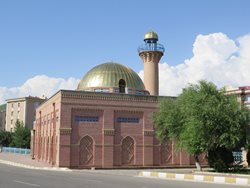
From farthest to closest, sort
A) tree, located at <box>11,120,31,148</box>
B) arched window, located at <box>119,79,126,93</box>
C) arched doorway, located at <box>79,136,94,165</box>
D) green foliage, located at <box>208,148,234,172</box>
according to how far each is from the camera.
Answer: tree, located at <box>11,120,31,148</box> → arched window, located at <box>119,79,126,93</box> → arched doorway, located at <box>79,136,94,165</box> → green foliage, located at <box>208,148,234,172</box>

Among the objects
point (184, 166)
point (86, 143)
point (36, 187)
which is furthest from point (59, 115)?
point (36, 187)

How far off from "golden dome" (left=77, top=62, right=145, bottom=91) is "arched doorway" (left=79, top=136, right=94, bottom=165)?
31.3 feet

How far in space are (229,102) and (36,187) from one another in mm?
20093

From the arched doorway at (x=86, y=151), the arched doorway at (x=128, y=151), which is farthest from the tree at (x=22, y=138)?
the arched doorway at (x=128, y=151)

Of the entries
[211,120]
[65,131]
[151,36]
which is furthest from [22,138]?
[211,120]

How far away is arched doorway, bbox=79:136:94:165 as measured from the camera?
39938mm

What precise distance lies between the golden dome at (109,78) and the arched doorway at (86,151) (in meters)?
9.54

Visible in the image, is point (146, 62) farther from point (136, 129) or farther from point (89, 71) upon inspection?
point (136, 129)

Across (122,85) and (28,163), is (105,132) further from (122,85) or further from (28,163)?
(28,163)

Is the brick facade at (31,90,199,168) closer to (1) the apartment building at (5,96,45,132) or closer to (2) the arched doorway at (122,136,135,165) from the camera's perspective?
(2) the arched doorway at (122,136,135,165)

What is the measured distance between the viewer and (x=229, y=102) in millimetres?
32969

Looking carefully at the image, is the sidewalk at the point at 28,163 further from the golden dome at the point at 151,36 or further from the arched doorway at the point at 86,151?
the golden dome at the point at 151,36

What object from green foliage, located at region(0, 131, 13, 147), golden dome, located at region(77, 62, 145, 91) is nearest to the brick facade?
golden dome, located at region(77, 62, 145, 91)

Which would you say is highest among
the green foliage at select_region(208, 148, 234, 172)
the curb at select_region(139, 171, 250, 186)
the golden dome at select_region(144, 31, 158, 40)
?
the golden dome at select_region(144, 31, 158, 40)
